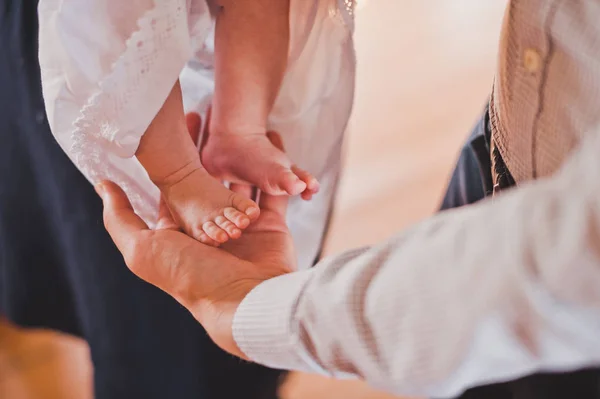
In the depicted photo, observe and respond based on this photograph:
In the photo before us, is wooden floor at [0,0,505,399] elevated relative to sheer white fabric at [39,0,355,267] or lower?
lower

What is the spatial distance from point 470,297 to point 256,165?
0.35m

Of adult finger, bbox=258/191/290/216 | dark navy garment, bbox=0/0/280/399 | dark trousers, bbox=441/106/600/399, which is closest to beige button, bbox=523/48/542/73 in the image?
dark trousers, bbox=441/106/600/399

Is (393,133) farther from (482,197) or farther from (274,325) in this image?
(274,325)

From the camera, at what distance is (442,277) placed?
31 centimetres

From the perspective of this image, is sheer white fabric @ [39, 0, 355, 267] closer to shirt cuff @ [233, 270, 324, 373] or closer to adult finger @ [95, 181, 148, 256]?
adult finger @ [95, 181, 148, 256]

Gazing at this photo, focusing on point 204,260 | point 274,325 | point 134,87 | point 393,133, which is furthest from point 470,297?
point 393,133

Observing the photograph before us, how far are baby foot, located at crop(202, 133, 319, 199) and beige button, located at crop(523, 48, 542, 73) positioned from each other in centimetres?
25

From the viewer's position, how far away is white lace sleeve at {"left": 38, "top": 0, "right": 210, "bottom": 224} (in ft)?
1.79

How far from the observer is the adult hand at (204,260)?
0.47 m

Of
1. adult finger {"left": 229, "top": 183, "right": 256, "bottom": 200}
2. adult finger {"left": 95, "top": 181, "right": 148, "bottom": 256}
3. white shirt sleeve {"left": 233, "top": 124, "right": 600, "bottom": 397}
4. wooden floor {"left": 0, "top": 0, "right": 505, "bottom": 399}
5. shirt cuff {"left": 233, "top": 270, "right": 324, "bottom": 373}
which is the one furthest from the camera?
wooden floor {"left": 0, "top": 0, "right": 505, "bottom": 399}

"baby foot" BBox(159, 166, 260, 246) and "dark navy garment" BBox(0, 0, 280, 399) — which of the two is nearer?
"baby foot" BBox(159, 166, 260, 246)

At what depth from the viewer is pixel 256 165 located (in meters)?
0.62

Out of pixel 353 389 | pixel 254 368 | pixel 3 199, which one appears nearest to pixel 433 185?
pixel 353 389

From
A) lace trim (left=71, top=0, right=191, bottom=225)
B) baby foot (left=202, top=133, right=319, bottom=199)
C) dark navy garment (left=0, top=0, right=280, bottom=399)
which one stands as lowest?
dark navy garment (left=0, top=0, right=280, bottom=399)
